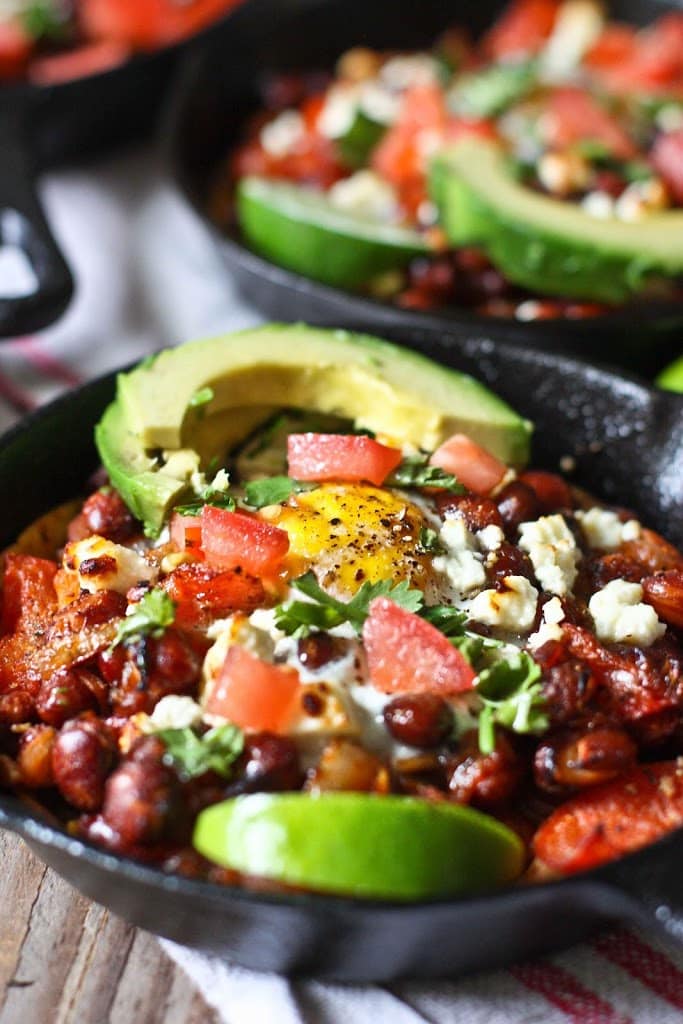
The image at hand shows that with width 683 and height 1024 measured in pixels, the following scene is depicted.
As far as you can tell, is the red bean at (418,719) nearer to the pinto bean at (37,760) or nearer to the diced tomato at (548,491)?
the pinto bean at (37,760)

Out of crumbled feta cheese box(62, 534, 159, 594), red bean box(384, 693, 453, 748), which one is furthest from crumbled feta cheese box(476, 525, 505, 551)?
crumbled feta cheese box(62, 534, 159, 594)

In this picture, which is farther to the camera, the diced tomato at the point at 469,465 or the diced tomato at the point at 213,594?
the diced tomato at the point at 469,465

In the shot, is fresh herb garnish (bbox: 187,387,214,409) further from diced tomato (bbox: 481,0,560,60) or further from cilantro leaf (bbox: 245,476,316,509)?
diced tomato (bbox: 481,0,560,60)

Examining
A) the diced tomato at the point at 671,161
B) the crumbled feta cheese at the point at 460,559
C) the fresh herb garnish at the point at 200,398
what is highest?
the fresh herb garnish at the point at 200,398

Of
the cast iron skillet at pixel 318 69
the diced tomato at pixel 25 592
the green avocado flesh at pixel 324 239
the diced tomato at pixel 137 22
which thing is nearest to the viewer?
the diced tomato at pixel 25 592

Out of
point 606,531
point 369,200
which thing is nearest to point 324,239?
point 369,200

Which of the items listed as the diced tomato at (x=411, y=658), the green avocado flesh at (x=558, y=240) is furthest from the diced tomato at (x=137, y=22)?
the diced tomato at (x=411, y=658)

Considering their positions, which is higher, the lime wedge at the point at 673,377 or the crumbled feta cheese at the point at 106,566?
the crumbled feta cheese at the point at 106,566
